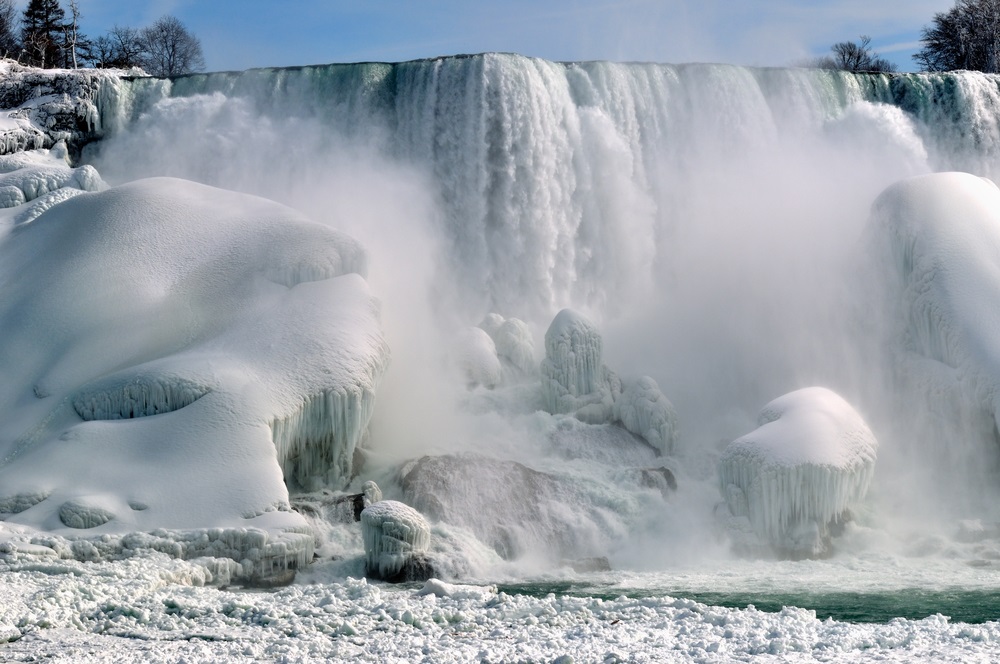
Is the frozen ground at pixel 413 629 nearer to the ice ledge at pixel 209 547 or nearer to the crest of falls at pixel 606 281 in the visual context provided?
the ice ledge at pixel 209 547

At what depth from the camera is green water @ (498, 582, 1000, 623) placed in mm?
12469

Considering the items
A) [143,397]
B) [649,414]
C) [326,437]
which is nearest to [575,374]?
[649,414]

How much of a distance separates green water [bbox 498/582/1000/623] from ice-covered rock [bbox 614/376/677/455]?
5.38m

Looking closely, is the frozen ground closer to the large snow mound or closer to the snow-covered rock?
the large snow mound

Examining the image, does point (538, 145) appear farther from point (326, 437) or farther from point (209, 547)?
point (209, 547)

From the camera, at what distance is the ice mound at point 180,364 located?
586 inches

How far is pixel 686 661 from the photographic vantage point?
9.65 metres

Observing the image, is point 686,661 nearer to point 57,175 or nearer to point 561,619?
point 561,619

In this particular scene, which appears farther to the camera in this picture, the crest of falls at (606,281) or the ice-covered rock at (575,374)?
the ice-covered rock at (575,374)

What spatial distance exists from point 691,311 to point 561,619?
43.1 ft

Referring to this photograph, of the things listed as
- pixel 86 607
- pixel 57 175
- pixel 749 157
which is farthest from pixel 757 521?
pixel 57 175

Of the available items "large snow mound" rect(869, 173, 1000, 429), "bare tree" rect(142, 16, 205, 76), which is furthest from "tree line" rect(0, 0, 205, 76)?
"large snow mound" rect(869, 173, 1000, 429)

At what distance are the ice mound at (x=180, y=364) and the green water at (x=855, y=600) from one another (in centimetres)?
338

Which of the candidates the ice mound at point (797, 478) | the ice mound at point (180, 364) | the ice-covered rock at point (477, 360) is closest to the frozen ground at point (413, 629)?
the ice mound at point (180, 364)
